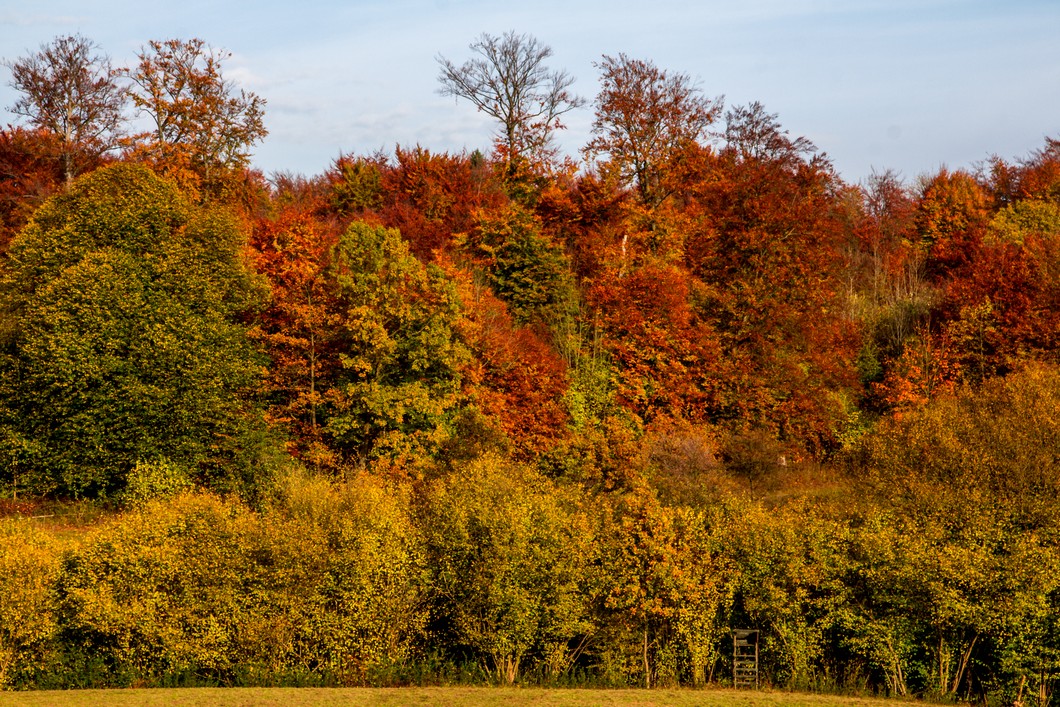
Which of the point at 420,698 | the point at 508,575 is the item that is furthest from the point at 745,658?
the point at 420,698

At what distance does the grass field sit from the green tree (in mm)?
15652

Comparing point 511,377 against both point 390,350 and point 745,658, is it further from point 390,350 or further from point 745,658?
point 745,658

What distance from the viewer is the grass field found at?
30688mm

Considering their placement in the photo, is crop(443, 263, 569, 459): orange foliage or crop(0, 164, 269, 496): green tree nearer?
crop(0, 164, 269, 496): green tree

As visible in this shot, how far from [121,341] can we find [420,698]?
884 inches

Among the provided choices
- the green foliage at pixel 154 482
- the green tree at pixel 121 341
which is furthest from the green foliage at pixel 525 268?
the green foliage at pixel 154 482

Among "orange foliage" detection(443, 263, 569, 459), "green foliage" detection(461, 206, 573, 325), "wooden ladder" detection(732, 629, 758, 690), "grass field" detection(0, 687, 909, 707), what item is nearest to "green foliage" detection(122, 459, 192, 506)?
"grass field" detection(0, 687, 909, 707)

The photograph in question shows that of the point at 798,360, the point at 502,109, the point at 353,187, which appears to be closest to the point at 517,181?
the point at 502,109

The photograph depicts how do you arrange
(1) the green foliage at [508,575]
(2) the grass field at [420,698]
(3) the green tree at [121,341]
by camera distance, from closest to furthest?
(2) the grass field at [420,698]
(1) the green foliage at [508,575]
(3) the green tree at [121,341]

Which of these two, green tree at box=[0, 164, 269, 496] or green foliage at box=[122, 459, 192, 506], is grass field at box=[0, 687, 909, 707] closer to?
green foliage at box=[122, 459, 192, 506]

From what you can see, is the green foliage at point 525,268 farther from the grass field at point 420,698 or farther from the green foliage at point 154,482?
the grass field at point 420,698

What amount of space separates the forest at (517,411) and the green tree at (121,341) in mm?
158

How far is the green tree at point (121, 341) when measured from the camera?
45.4m

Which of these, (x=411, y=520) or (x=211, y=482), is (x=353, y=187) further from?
(x=411, y=520)
